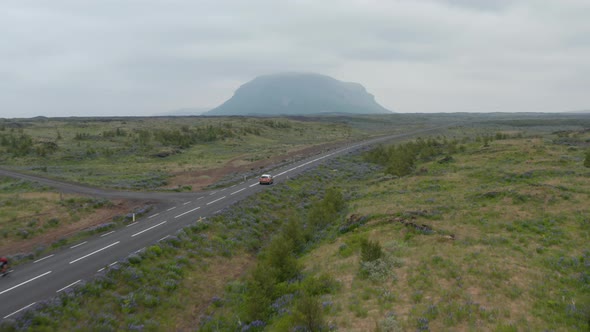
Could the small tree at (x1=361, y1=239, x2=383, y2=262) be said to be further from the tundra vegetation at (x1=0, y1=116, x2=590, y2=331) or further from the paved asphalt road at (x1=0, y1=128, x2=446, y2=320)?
the paved asphalt road at (x1=0, y1=128, x2=446, y2=320)

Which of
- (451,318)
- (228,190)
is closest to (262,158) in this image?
(228,190)

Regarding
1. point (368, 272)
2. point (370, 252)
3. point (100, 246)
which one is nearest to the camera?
point (368, 272)

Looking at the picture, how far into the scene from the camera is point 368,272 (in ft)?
56.5

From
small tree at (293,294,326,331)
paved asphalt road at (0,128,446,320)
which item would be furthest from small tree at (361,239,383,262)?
paved asphalt road at (0,128,446,320)

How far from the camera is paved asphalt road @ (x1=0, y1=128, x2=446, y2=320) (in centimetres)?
1703

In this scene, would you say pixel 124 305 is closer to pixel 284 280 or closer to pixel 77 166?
pixel 284 280

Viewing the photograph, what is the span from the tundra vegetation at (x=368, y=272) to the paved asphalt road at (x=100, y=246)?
4.69 ft

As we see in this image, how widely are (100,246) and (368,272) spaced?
1896 cm

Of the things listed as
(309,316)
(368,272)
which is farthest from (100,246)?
(368,272)

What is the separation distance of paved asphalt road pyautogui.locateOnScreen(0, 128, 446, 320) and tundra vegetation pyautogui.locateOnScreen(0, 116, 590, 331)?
143 centimetres

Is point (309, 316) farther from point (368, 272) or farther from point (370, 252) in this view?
point (370, 252)

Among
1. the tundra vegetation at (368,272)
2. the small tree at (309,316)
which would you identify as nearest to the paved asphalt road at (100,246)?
the tundra vegetation at (368,272)

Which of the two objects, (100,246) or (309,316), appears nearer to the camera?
(309,316)

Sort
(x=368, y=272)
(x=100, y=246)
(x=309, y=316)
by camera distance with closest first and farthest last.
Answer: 1. (x=309, y=316)
2. (x=368, y=272)
3. (x=100, y=246)
